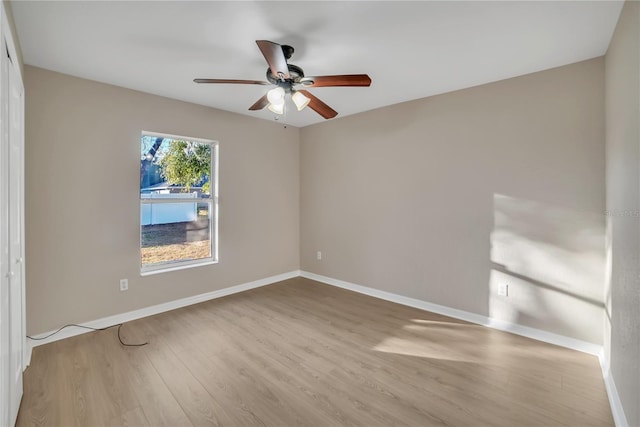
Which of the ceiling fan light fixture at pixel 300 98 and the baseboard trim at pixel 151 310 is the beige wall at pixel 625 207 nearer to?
the ceiling fan light fixture at pixel 300 98

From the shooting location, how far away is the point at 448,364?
2404 mm

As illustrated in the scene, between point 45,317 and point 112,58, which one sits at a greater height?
point 112,58

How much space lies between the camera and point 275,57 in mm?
1935

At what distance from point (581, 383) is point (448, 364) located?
0.88 metres

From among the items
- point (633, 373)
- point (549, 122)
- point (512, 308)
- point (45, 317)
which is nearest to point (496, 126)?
point (549, 122)

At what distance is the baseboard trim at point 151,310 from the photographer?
2760mm

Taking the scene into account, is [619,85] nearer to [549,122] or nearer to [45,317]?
[549,122]

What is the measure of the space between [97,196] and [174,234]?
93 centimetres

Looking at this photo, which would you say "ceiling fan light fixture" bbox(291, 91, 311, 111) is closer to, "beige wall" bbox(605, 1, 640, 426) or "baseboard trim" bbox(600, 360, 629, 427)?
"beige wall" bbox(605, 1, 640, 426)

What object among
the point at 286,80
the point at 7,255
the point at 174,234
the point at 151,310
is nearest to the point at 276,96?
the point at 286,80

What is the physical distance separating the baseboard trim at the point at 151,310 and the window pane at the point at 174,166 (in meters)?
1.31

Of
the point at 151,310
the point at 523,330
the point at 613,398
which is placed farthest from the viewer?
the point at 151,310

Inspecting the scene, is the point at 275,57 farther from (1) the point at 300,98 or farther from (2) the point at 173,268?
(2) the point at 173,268

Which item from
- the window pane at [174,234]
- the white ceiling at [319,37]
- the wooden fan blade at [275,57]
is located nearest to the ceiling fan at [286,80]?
the wooden fan blade at [275,57]
